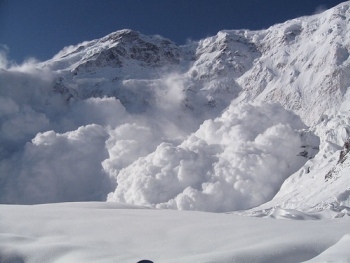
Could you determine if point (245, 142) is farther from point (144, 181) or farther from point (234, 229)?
point (234, 229)

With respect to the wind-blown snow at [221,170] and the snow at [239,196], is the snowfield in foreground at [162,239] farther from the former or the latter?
the wind-blown snow at [221,170]

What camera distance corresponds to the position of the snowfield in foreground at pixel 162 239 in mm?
7969

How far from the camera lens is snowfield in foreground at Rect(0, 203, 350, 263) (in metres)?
7.97

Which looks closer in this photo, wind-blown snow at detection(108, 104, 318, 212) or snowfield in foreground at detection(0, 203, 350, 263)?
snowfield in foreground at detection(0, 203, 350, 263)

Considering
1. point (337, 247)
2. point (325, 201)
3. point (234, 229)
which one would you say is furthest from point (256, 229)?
point (325, 201)

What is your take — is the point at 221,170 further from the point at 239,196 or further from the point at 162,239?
the point at 162,239

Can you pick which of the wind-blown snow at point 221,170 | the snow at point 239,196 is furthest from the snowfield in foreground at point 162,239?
the wind-blown snow at point 221,170

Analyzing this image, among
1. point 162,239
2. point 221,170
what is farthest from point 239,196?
point 162,239

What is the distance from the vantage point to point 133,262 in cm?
801

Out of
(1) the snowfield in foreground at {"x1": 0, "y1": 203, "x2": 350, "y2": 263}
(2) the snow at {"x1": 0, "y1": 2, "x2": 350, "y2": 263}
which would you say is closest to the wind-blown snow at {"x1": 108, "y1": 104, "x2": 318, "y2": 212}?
(2) the snow at {"x1": 0, "y1": 2, "x2": 350, "y2": 263}

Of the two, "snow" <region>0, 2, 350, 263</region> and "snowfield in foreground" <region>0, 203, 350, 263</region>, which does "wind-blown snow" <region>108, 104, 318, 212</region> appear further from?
"snowfield in foreground" <region>0, 203, 350, 263</region>

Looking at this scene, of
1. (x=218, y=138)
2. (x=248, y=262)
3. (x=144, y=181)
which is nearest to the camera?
(x=248, y=262)

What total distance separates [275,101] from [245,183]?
63079mm

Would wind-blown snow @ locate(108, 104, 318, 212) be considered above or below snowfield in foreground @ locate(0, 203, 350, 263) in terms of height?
above
